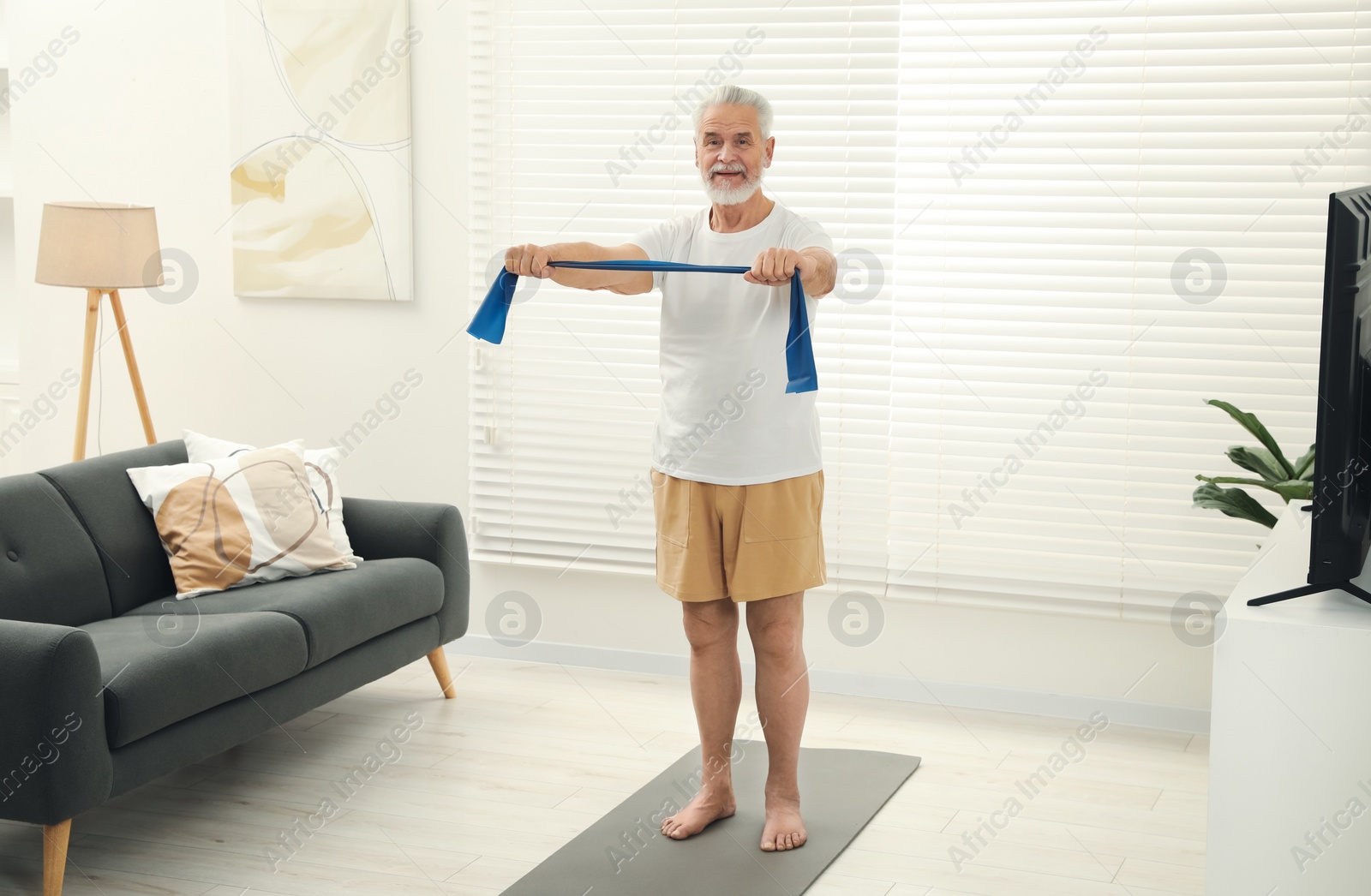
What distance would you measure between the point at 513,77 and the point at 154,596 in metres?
1.99

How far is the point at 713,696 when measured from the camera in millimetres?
2938

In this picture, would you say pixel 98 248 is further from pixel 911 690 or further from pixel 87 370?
pixel 911 690

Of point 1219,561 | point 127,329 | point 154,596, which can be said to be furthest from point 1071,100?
point 127,329

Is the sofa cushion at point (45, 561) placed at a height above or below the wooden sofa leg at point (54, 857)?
above

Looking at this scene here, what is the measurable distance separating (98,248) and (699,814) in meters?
2.72

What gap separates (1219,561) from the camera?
11.9 ft

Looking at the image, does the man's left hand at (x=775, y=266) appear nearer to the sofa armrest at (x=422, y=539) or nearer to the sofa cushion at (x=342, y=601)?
the sofa cushion at (x=342, y=601)

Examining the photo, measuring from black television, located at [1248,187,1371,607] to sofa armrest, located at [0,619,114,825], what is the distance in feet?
7.04

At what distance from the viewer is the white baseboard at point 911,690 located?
372 cm

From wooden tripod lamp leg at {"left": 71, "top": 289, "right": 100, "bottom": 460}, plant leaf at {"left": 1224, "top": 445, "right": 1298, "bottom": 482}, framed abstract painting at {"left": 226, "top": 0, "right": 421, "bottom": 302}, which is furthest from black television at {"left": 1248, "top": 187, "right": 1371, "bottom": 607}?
wooden tripod lamp leg at {"left": 71, "top": 289, "right": 100, "bottom": 460}

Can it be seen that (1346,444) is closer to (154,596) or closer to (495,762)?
(495,762)

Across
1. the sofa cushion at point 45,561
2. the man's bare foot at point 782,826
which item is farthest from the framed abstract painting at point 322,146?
the man's bare foot at point 782,826

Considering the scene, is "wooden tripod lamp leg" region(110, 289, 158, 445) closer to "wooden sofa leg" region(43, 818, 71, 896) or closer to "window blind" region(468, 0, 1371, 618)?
"window blind" region(468, 0, 1371, 618)

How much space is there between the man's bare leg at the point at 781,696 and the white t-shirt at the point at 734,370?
33cm
